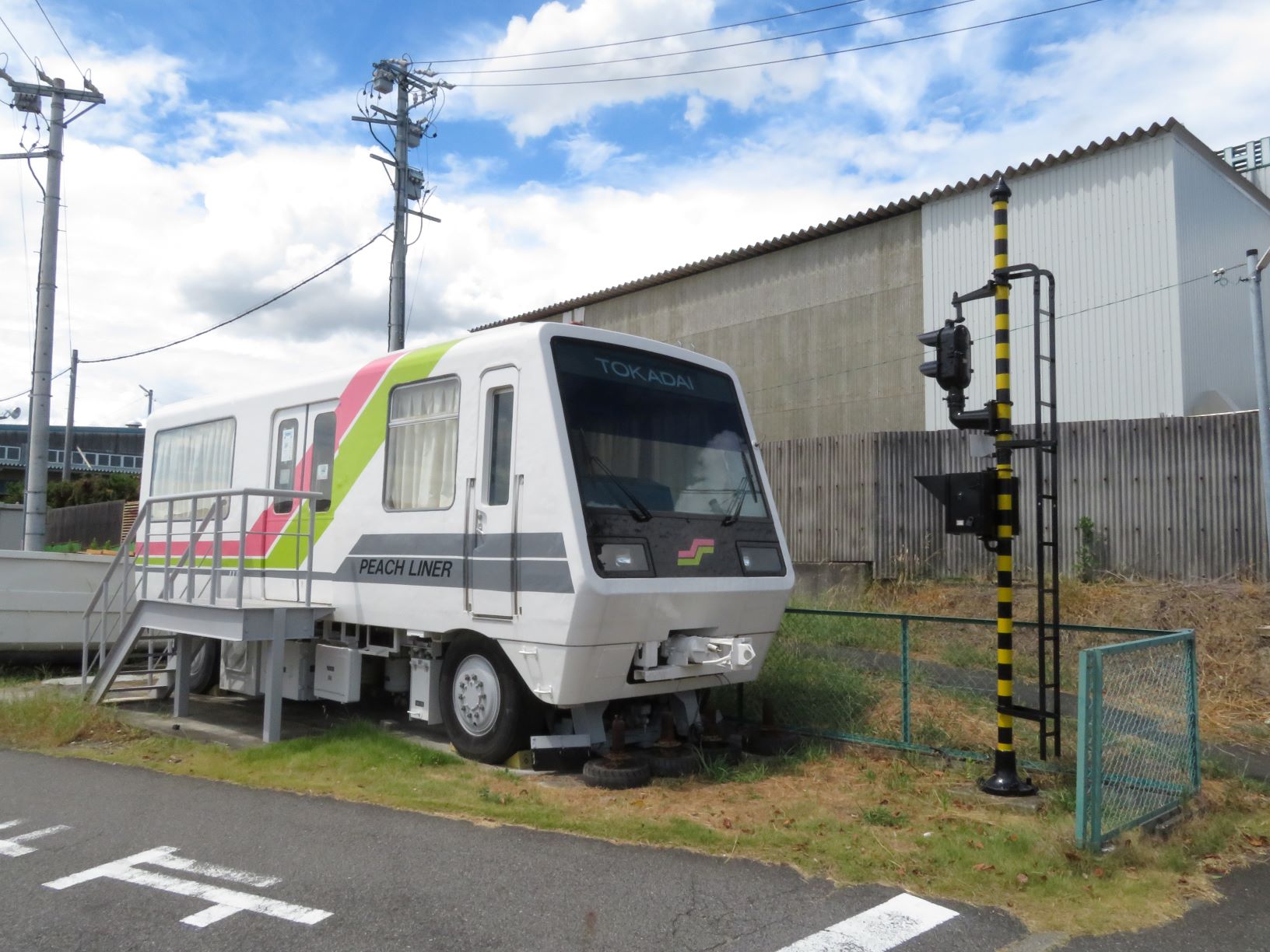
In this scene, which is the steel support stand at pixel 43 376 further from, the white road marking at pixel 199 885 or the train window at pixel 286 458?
the white road marking at pixel 199 885

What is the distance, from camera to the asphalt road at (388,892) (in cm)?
453

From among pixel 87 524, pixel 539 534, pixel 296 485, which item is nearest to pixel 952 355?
pixel 539 534

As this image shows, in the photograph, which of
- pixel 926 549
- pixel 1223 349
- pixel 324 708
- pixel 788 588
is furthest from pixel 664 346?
pixel 1223 349

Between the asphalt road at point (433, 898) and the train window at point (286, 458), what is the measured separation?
12.5ft

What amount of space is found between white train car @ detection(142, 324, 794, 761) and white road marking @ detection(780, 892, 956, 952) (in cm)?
270

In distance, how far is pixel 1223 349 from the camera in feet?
54.2

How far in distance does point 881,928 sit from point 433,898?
2.05m

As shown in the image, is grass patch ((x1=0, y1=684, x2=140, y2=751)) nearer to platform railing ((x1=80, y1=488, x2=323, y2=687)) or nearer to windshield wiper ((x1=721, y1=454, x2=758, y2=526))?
platform railing ((x1=80, y1=488, x2=323, y2=687))

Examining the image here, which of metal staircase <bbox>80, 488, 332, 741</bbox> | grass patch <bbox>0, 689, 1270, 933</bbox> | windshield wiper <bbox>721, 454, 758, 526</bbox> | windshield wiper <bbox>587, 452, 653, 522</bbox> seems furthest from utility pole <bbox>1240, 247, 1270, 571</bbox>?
metal staircase <bbox>80, 488, 332, 741</bbox>

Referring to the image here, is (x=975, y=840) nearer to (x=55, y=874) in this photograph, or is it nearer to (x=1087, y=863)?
(x=1087, y=863)

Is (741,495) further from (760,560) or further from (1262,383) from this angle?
(1262,383)

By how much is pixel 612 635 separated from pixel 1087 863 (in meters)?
3.10

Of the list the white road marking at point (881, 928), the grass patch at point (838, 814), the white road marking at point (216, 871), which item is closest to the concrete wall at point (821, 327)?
the grass patch at point (838, 814)

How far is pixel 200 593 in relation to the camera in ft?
33.6
